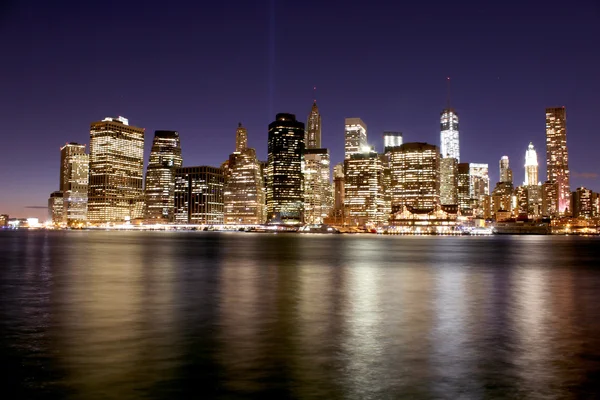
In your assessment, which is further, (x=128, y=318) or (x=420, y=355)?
(x=128, y=318)

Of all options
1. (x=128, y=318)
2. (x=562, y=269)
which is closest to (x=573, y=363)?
(x=128, y=318)

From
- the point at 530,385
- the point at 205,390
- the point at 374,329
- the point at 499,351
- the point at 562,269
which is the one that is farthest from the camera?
the point at 562,269

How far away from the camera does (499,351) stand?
21.2 m

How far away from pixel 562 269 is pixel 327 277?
33.9 metres

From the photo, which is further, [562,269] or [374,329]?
[562,269]

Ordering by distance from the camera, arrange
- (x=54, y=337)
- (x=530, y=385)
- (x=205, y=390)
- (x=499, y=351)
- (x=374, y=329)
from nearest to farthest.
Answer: (x=205, y=390) → (x=530, y=385) → (x=499, y=351) → (x=54, y=337) → (x=374, y=329)

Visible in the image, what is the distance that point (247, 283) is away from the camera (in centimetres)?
4581

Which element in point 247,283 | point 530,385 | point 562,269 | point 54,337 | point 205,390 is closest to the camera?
point 205,390

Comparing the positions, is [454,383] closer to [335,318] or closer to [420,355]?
[420,355]

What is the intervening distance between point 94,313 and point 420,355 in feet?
59.7

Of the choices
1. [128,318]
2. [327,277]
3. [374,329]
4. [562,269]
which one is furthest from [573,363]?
[562,269]

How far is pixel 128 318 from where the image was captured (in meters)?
27.5

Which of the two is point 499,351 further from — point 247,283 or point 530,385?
point 247,283

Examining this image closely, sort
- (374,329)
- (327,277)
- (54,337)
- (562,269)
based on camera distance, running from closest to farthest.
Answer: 1. (54,337)
2. (374,329)
3. (327,277)
4. (562,269)
